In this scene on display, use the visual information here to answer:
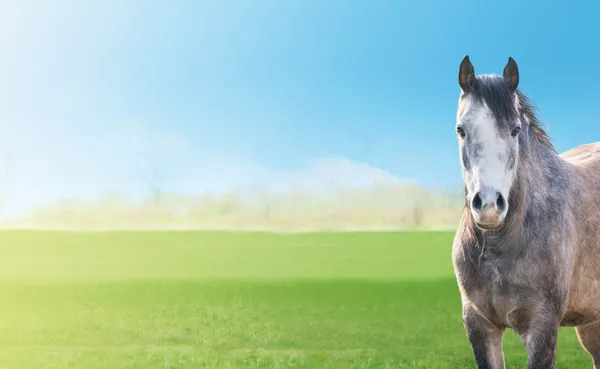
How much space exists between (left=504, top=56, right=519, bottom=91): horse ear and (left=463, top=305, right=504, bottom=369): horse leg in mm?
1901

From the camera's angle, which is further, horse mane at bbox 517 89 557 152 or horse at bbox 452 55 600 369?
horse mane at bbox 517 89 557 152

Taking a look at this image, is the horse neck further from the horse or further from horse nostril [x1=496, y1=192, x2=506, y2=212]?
horse nostril [x1=496, y1=192, x2=506, y2=212]

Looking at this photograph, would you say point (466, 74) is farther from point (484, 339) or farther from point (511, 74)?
point (484, 339)

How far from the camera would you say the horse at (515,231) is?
463 centimetres

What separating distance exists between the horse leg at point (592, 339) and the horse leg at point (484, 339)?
7.24ft

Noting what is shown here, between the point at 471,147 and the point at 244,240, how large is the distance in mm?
19666

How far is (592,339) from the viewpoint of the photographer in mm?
7082

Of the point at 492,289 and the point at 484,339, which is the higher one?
the point at 492,289

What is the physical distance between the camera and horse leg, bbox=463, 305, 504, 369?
538cm

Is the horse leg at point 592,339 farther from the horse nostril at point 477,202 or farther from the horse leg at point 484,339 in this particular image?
the horse nostril at point 477,202

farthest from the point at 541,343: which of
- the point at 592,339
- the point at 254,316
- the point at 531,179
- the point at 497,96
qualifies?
the point at 254,316

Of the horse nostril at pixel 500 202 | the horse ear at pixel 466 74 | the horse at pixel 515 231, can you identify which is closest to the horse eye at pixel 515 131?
the horse at pixel 515 231

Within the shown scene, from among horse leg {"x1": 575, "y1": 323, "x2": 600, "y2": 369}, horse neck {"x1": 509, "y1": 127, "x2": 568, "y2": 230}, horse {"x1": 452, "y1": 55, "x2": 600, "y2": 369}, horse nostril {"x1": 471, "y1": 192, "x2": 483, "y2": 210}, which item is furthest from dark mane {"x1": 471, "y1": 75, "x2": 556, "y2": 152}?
horse leg {"x1": 575, "y1": 323, "x2": 600, "y2": 369}

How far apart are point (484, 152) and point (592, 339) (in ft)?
12.3
